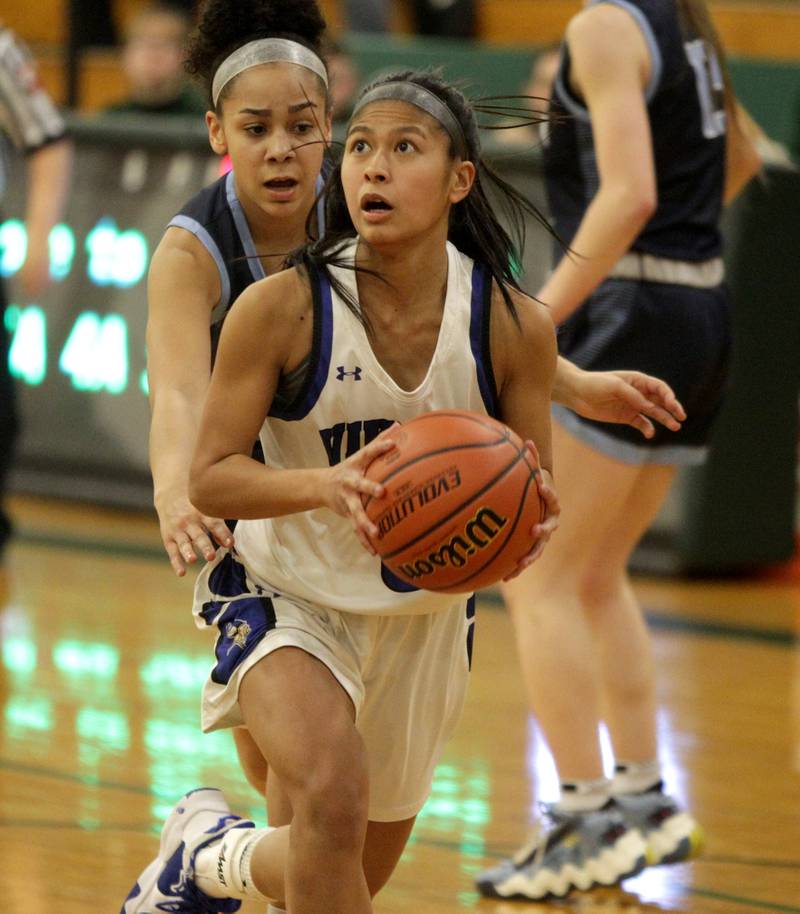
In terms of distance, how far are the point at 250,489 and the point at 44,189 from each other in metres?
4.72

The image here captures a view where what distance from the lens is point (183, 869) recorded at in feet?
10.9

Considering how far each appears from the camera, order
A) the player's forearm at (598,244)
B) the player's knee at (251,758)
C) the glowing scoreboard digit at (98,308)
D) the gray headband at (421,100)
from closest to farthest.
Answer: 1. the gray headband at (421,100)
2. the player's knee at (251,758)
3. the player's forearm at (598,244)
4. the glowing scoreboard digit at (98,308)

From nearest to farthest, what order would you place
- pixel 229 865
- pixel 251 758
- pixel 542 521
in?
pixel 542 521 < pixel 229 865 < pixel 251 758

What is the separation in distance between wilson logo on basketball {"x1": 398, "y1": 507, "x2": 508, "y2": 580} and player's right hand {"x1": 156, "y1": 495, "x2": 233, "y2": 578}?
0.36 meters

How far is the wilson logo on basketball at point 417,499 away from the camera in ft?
8.62

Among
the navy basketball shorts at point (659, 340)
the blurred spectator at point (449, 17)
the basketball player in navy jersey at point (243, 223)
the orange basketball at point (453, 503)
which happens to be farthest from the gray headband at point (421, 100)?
the blurred spectator at point (449, 17)

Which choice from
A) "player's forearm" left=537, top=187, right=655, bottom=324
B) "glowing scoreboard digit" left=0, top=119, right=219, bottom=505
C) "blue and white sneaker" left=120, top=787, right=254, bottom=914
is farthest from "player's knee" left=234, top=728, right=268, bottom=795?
"glowing scoreboard digit" left=0, top=119, right=219, bottom=505

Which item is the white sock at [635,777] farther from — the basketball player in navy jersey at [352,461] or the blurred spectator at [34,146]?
the blurred spectator at [34,146]

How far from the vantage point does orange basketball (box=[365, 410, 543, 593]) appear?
104 inches

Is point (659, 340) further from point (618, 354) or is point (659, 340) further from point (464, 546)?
point (464, 546)

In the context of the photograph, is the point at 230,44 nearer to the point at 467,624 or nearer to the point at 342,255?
Answer: the point at 342,255

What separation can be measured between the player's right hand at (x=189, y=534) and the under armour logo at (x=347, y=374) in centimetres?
30

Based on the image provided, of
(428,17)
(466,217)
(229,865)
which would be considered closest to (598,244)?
(466,217)

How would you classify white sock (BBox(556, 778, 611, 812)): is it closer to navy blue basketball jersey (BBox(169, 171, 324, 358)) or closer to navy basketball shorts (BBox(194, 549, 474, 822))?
navy basketball shorts (BBox(194, 549, 474, 822))
